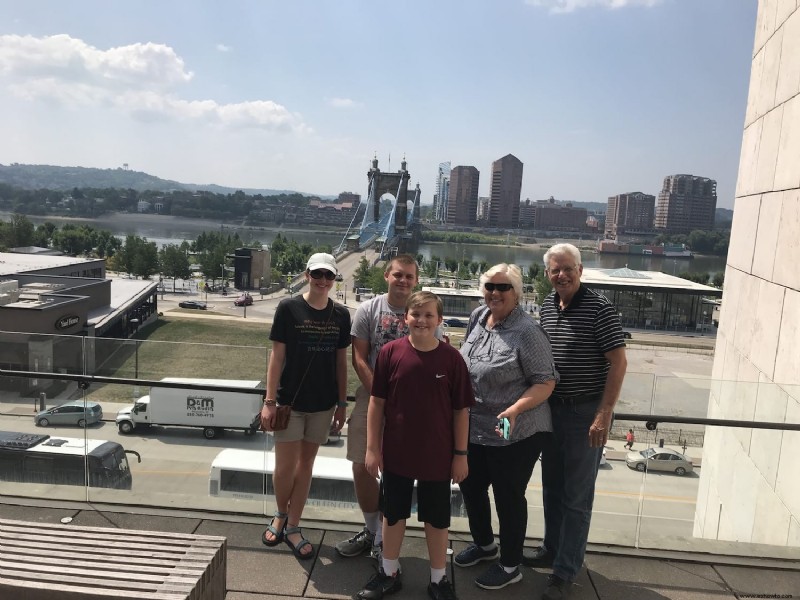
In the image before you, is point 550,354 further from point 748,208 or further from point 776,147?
point 748,208

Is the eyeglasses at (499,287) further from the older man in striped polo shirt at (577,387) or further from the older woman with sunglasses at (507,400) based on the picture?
the older man in striped polo shirt at (577,387)

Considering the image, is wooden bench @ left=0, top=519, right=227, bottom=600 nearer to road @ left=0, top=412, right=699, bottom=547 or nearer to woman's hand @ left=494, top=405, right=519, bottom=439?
road @ left=0, top=412, right=699, bottom=547


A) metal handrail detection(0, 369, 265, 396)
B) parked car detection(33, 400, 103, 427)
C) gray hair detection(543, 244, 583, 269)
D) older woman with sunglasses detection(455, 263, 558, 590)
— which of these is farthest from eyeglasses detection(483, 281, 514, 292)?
parked car detection(33, 400, 103, 427)

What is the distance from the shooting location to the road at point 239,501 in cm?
283

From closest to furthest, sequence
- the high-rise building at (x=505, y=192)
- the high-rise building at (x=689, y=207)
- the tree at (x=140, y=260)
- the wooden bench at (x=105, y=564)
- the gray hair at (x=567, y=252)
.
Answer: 1. the wooden bench at (x=105, y=564)
2. the gray hair at (x=567, y=252)
3. the tree at (x=140, y=260)
4. the high-rise building at (x=689, y=207)
5. the high-rise building at (x=505, y=192)

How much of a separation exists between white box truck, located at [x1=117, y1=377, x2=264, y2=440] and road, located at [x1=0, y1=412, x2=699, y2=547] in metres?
0.05

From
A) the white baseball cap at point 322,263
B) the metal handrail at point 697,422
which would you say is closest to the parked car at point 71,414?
the white baseball cap at point 322,263

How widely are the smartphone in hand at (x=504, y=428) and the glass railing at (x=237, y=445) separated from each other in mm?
640

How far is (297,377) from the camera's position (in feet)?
8.30

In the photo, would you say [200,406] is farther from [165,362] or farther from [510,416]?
[510,416]

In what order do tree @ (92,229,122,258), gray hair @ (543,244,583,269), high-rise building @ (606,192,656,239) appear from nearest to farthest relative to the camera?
1. gray hair @ (543,244,583,269)
2. tree @ (92,229,122,258)
3. high-rise building @ (606,192,656,239)

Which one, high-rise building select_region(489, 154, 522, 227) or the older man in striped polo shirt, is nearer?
the older man in striped polo shirt

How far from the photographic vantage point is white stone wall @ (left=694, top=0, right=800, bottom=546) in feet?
9.53

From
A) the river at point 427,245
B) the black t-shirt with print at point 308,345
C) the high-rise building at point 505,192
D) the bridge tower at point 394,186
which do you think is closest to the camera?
the black t-shirt with print at point 308,345
